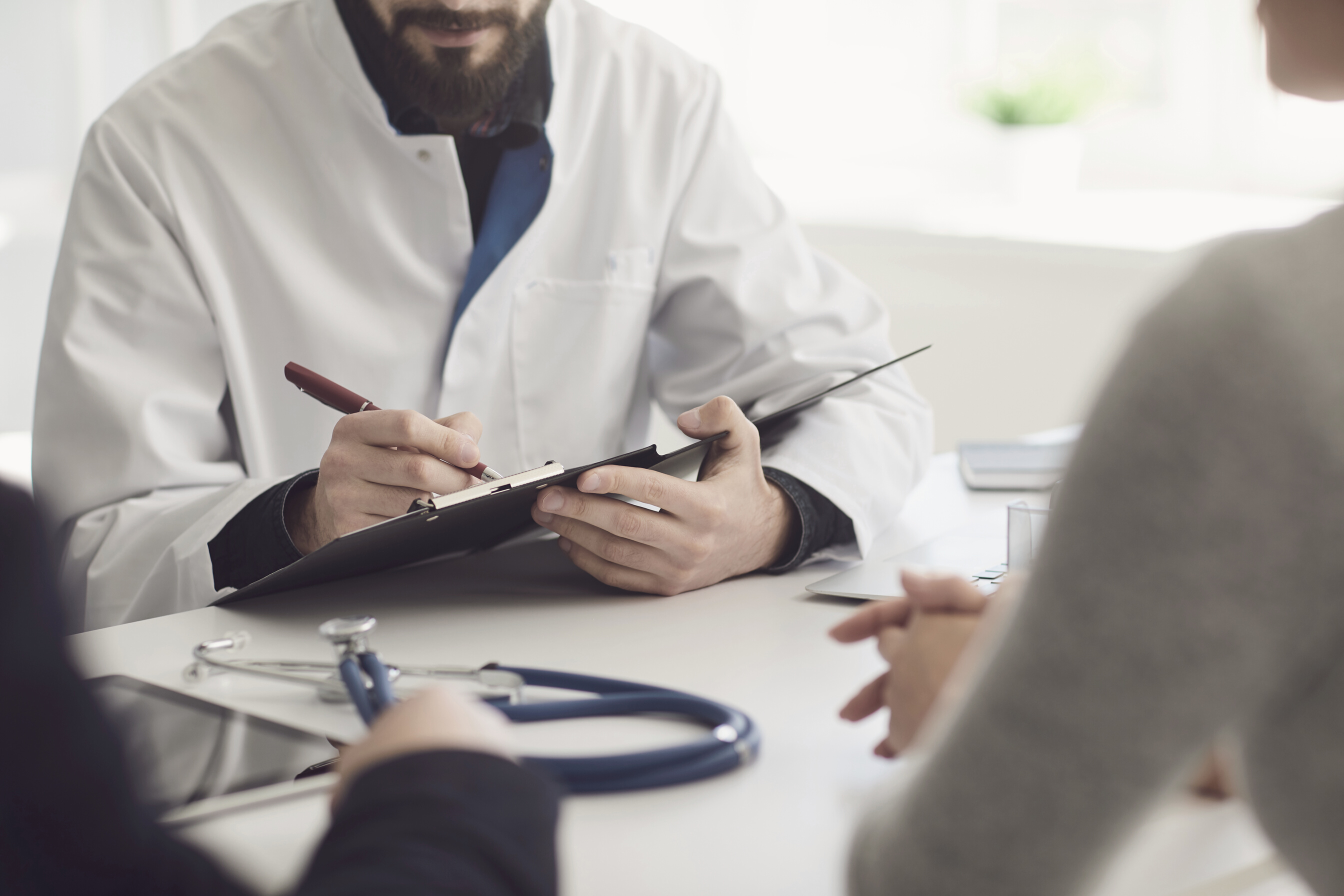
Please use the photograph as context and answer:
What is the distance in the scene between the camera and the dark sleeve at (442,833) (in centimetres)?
36

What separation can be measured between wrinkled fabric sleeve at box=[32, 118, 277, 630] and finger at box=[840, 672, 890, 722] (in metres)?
0.57

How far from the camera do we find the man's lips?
1261 mm

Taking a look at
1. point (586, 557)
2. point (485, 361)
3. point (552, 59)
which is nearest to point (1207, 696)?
point (586, 557)

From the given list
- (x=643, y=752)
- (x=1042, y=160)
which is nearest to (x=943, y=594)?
(x=643, y=752)

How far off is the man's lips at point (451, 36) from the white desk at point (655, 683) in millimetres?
594

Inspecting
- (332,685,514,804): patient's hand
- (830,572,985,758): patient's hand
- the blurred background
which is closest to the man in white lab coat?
(830,572,985,758): patient's hand

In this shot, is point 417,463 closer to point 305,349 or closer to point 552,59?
point 305,349

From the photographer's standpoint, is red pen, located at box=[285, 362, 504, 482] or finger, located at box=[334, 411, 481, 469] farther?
red pen, located at box=[285, 362, 504, 482]

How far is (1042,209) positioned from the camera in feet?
7.91

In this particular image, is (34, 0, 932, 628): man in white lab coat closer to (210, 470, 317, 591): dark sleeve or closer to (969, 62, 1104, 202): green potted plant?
(210, 470, 317, 591): dark sleeve

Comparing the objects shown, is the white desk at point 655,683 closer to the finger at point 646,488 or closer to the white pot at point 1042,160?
the finger at point 646,488

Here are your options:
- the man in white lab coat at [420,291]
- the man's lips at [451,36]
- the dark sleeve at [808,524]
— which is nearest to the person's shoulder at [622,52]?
the man in white lab coat at [420,291]

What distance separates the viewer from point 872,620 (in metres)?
0.58

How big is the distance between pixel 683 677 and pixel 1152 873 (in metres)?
0.30
